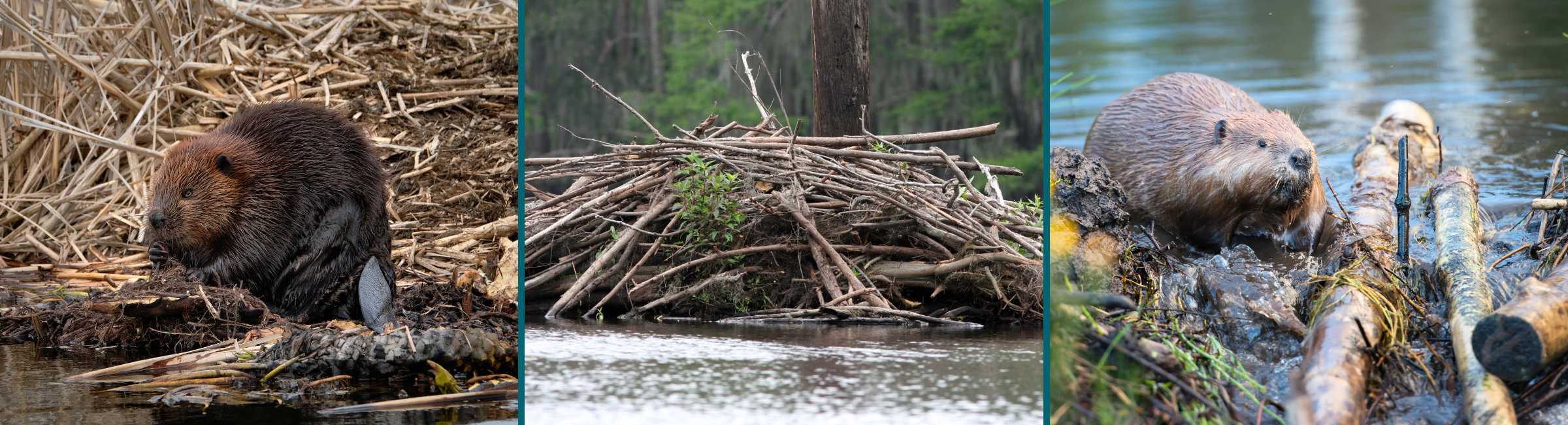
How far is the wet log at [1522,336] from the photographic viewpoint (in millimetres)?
1415

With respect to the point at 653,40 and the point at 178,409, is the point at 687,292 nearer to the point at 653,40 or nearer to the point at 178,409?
the point at 178,409

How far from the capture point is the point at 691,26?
547 centimetres

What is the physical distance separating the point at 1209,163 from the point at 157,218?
9.70ft

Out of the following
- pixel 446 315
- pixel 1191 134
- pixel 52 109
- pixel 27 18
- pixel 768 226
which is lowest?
pixel 446 315

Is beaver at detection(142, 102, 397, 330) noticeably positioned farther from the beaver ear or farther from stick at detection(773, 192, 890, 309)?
stick at detection(773, 192, 890, 309)

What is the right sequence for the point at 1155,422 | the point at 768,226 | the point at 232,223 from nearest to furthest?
1. the point at 1155,422
2. the point at 768,226
3. the point at 232,223

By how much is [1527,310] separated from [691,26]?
4.47 m

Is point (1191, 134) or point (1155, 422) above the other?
point (1191, 134)

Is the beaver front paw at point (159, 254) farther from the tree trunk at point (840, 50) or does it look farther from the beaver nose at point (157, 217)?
the tree trunk at point (840, 50)

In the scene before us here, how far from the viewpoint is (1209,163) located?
247 cm

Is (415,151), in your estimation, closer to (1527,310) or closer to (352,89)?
(352,89)

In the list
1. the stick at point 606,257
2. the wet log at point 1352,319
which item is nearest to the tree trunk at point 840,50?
the stick at point 606,257

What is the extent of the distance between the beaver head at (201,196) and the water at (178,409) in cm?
64

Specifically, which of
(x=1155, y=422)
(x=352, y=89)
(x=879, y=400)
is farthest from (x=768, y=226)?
(x=352, y=89)
